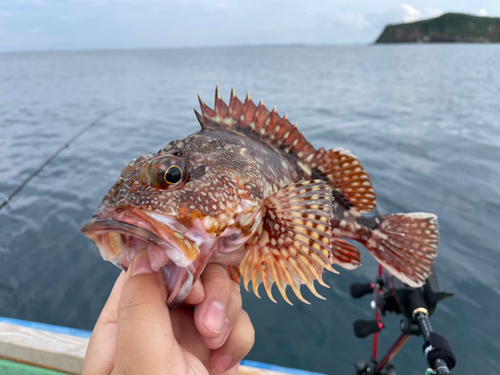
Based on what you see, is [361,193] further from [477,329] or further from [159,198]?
[477,329]

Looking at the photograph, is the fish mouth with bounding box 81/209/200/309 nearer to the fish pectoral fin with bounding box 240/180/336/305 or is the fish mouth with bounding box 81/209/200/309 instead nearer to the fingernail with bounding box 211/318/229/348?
the fingernail with bounding box 211/318/229/348

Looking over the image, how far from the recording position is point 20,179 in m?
10.4

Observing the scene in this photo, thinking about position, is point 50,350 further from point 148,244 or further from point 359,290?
point 359,290

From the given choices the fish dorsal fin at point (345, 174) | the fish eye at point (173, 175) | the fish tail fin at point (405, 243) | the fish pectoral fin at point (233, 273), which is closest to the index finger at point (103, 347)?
the fish pectoral fin at point (233, 273)

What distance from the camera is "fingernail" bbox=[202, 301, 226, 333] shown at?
1.69m

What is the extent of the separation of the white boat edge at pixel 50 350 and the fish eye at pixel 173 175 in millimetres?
2276

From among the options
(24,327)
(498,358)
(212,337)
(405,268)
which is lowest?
(498,358)

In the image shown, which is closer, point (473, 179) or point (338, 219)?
point (338, 219)

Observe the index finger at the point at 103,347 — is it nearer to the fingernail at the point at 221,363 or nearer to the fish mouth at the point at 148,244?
the fish mouth at the point at 148,244

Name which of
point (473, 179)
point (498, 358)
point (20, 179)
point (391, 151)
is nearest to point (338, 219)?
point (498, 358)

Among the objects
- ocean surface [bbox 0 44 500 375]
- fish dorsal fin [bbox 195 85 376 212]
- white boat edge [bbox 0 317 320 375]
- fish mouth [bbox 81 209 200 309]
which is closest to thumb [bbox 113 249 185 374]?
fish mouth [bbox 81 209 200 309]

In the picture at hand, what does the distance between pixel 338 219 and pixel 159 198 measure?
1.79 metres

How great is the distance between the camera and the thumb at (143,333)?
132 cm

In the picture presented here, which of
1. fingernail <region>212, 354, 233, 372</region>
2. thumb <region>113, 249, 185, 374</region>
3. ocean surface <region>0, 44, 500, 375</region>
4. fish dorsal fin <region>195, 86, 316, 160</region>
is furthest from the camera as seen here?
ocean surface <region>0, 44, 500, 375</region>
